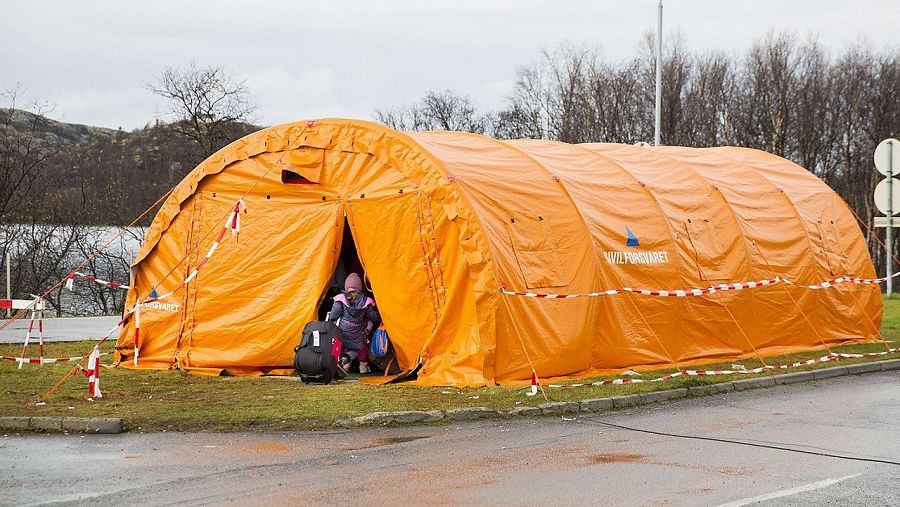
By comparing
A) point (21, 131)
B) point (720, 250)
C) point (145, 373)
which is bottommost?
point (145, 373)

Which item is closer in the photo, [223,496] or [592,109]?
[223,496]

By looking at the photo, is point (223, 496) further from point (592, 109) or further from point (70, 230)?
point (592, 109)

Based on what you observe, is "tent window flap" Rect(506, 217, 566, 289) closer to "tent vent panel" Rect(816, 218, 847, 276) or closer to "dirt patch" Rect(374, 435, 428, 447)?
"dirt patch" Rect(374, 435, 428, 447)

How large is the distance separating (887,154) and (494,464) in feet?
52.0

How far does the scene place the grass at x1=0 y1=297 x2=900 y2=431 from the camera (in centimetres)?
1179

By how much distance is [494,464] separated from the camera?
949cm

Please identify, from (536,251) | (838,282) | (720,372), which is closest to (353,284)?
(536,251)

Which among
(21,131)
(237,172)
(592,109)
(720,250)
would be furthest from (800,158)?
(237,172)

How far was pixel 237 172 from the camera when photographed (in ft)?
57.3

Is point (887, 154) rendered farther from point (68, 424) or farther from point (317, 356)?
point (68, 424)

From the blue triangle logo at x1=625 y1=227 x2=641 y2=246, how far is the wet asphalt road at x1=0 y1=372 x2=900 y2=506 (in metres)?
4.90

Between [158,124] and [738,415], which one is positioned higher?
[158,124]

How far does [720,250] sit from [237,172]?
325 inches

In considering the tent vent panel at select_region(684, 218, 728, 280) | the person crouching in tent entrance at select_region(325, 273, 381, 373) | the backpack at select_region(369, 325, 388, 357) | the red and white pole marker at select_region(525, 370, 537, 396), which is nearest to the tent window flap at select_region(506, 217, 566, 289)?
the red and white pole marker at select_region(525, 370, 537, 396)
